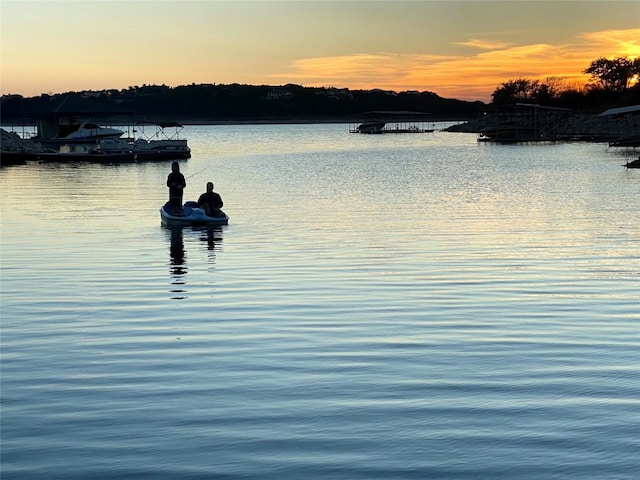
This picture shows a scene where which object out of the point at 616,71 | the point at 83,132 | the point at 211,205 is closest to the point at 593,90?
the point at 616,71

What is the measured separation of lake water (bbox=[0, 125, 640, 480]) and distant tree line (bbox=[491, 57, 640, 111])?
150m

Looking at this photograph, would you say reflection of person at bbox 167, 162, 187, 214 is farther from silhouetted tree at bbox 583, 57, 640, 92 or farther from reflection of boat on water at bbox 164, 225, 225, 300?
silhouetted tree at bbox 583, 57, 640, 92

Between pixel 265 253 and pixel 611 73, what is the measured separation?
570 feet

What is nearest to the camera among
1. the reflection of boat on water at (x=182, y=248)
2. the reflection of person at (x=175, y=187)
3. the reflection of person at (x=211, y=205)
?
the reflection of boat on water at (x=182, y=248)

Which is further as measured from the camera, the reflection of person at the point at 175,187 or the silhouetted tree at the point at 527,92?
the silhouetted tree at the point at 527,92

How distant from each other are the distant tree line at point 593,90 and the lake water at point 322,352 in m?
150

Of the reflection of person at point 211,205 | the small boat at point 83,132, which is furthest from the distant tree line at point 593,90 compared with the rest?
the reflection of person at point 211,205

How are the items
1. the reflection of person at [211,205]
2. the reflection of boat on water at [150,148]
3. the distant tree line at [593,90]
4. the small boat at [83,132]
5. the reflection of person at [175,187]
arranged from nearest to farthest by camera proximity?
the reflection of person at [175,187] < the reflection of person at [211,205] < the reflection of boat on water at [150,148] < the small boat at [83,132] < the distant tree line at [593,90]

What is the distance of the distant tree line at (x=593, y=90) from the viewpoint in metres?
171

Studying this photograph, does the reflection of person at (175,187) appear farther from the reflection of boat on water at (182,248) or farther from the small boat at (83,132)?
the small boat at (83,132)

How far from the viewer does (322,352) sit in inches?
461

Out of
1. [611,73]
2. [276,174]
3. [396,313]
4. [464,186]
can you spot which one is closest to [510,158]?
[276,174]

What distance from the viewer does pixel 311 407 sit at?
9.23 m

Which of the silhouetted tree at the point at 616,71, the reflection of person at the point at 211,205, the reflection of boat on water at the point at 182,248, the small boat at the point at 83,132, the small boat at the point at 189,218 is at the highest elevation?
the silhouetted tree at the point at 616,71
